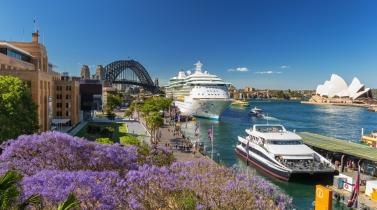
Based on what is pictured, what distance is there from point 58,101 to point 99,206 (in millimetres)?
61751

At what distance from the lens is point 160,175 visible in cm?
1423

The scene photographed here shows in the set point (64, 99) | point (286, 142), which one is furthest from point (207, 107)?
point (286, 142)

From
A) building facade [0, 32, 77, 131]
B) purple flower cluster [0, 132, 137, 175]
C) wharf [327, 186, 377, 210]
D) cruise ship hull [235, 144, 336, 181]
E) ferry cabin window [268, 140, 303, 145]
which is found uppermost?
building facade [0, 32, 77, 131]

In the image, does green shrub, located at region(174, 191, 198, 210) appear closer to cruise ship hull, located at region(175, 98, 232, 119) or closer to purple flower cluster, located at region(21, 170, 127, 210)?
purple flower cluster, located at region(21, 170, 127, 210)

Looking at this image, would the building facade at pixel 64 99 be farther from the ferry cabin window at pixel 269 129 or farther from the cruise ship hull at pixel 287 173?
the cruise ship hull at pixel 287 173

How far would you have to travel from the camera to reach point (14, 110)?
3256cm

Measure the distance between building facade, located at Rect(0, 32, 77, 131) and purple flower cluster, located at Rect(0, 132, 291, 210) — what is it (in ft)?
86.5

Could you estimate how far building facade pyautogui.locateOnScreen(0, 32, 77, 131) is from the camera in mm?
46625

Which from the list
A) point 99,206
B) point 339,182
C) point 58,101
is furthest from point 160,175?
point 58,101

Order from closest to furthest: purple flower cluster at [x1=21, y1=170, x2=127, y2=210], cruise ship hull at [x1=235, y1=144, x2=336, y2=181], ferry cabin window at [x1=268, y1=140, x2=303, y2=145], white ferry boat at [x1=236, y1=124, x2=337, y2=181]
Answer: purple flower cluster at [x1=21, y1=170, x2=127, y2=210] → cruise ship hull at [x1=235, y1=144, x2=336, y2=181] → white ferry boat at [x1=236, y1=124, x2=337, y2=181] → ferry cabin window at [x1=268, y1=140, x2=303, y2=145]

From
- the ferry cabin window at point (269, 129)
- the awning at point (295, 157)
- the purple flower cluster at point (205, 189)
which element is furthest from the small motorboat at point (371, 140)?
the purple flower cluster at point (205, 189)

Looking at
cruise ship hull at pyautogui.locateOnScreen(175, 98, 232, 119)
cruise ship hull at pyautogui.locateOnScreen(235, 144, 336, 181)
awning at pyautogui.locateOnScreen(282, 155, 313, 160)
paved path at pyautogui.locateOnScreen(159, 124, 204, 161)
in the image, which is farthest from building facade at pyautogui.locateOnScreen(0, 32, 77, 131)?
cruise ship hull at pyautogui.locateOnScreen(175, 98, 232, 119)

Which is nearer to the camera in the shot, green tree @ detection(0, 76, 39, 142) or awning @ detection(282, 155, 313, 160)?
green tree @ detection(0, 76, 39, 142)

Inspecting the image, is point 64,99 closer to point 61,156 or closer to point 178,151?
point 178,151
